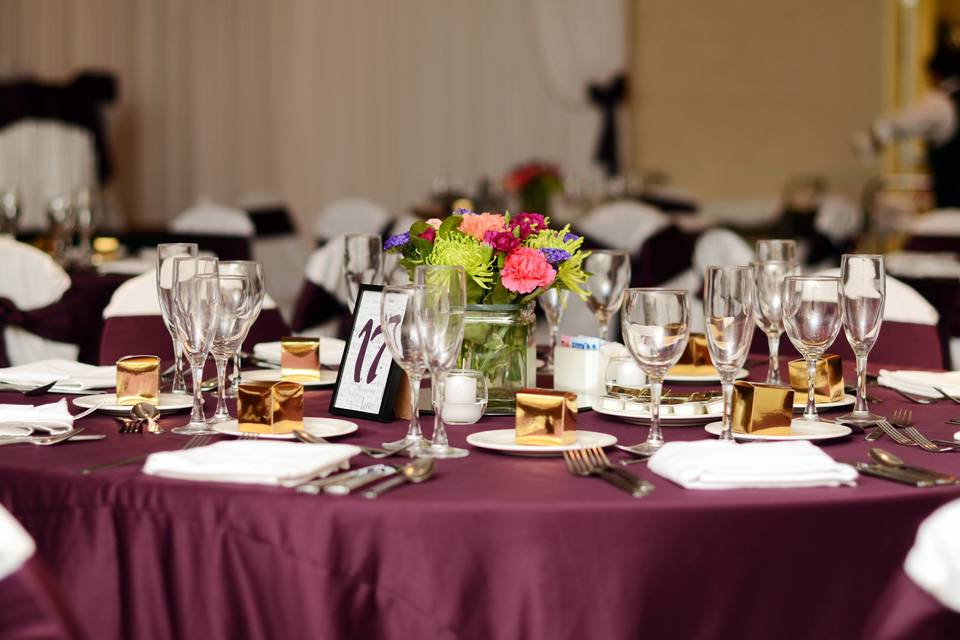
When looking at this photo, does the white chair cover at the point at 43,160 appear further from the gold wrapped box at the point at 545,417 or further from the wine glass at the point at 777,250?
the gold wrapped box at the point at 545,417

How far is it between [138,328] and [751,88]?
688cm

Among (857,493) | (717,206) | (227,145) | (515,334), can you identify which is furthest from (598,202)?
(857,493)

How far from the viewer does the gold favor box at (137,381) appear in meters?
2.05

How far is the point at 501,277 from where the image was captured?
6.66 ft

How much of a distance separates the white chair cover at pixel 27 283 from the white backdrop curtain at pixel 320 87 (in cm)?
654

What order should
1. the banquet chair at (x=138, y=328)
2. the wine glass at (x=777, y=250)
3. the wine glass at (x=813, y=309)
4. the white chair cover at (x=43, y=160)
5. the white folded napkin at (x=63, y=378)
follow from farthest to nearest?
the white chair cover at (x=43, y=160), the wine glass at (x=777, y=250), the banquet chair at (x=138, y=328), the white folded napkin at (x=63, y=378), the wine glass at (x=813, y=309)

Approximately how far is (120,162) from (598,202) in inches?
180

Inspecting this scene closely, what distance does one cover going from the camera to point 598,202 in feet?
27.3

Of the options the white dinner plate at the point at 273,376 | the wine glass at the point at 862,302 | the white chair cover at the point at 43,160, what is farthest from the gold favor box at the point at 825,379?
the white chair cover at the point at 43,160

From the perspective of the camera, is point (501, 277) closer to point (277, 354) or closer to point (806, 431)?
point (806, 431)

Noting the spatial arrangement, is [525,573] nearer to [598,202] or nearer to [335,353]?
[335,353]

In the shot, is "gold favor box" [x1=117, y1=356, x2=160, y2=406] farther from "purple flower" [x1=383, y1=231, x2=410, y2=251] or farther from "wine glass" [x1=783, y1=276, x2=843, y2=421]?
"wine glass" [x1=783, y1=276, x2=843, y2=421]

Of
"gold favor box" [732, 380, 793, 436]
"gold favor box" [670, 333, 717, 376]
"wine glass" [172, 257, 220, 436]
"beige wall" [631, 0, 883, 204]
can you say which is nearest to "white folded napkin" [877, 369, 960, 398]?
"gold favor box" [670, 333, 717, 376]

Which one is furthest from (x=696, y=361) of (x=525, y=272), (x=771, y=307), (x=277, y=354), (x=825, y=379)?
(x=277, y=354)
